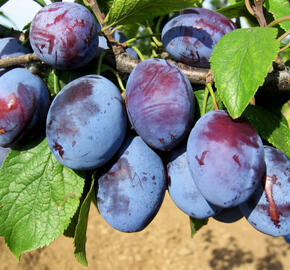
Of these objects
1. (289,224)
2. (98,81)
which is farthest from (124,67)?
(289,224)

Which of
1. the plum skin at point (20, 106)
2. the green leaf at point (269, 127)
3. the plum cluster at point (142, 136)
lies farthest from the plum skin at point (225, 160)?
the plum skin at point (20, 106)

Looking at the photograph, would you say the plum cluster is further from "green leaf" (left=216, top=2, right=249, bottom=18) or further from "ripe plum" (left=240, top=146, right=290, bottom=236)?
"green leaf" (left=216, top=2, right=249, bottom=18)

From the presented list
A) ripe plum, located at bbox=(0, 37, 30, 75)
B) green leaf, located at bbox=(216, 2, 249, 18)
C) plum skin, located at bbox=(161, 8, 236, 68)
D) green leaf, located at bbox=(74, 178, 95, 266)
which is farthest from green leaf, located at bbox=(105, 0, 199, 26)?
green leaf, located at bbox=(74, 178, 95, 266)

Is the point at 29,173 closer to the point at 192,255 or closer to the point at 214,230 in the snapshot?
the point at 192,255

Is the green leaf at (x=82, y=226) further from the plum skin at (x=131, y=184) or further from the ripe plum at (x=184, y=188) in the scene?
the ripe plum at (x=184, y=188)

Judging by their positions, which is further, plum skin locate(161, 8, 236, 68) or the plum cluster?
plum skin locate(161, 8, 236, 68)

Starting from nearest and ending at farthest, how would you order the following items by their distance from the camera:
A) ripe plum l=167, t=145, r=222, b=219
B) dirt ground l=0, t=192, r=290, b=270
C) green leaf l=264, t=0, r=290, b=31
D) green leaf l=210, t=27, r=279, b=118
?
1. green leaf l=210, t=27, r=279, b=118
2. ripe plum l=167, t=145, r=222, b=219
3. green leaf l=264, t=0, r=290, b=31
4. dirt ground l=0, t=192, r=290, b=270
